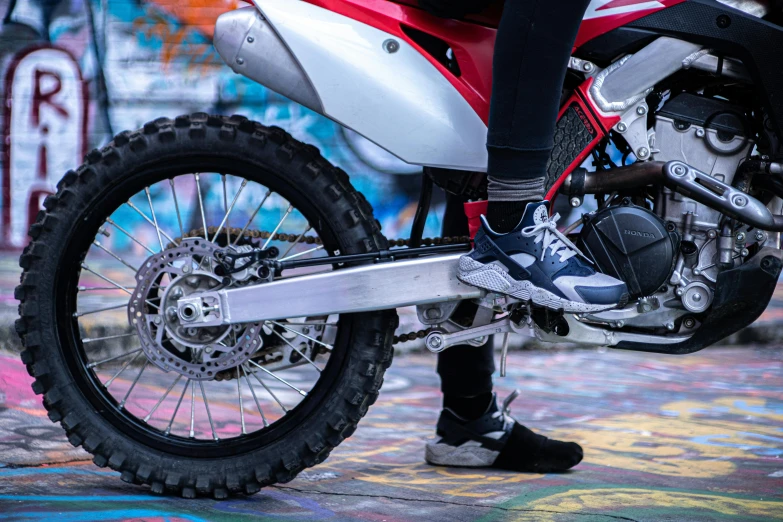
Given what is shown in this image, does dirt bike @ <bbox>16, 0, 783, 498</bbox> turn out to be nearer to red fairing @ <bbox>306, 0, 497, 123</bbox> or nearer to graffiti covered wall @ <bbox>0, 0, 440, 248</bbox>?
red fairing @ <bbox>306, 0, 497, 123</bbox>

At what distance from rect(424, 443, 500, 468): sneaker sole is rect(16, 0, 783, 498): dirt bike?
23.4 inches

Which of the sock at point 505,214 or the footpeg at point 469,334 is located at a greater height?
the sock at point 505,214

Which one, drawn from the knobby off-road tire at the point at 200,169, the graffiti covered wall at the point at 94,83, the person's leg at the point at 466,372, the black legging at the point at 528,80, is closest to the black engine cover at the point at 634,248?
the black legging at the point at 528,80

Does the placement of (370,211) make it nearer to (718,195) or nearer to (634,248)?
(634,248)

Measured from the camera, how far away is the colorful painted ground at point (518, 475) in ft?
7.34

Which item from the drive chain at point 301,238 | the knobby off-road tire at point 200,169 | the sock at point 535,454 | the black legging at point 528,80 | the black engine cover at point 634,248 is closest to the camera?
the black legging at point 528,80

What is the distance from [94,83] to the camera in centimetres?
544

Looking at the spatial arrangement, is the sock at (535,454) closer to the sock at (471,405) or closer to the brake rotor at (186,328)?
the sock at (471,405)

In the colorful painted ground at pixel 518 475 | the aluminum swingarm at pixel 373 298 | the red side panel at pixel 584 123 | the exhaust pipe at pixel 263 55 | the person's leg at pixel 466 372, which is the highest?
the exhaust pipe at pixel 263 55

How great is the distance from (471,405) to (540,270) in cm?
90

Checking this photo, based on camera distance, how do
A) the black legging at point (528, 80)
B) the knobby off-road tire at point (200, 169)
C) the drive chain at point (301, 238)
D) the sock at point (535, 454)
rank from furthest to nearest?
the sock at point (535, 454) → the drive chain at point (301, 238) → the knobby off-road tire at point (200, 169) → the black legging at point (528, 80)

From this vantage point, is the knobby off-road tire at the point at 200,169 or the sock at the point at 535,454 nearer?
the knobby off-road tire at the point at 200,169

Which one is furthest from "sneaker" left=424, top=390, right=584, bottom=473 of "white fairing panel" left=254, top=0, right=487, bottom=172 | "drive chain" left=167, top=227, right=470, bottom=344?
"white fairing panel" left=254, top=0, right=487, bottom=172

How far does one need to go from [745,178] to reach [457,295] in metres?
0.80
